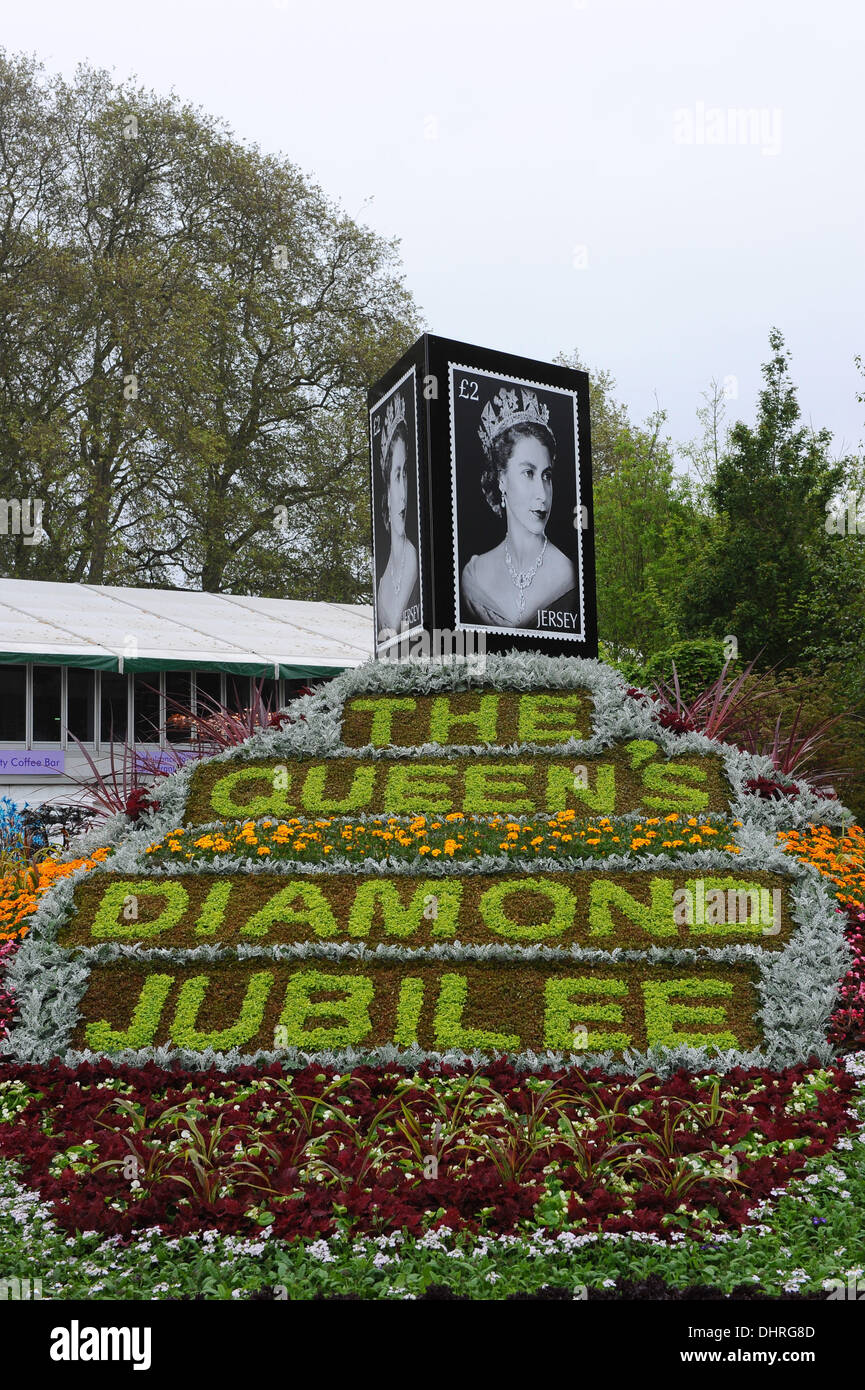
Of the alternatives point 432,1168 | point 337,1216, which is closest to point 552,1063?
point 432,1168

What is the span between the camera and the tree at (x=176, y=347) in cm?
2817

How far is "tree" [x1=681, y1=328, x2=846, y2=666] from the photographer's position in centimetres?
2050

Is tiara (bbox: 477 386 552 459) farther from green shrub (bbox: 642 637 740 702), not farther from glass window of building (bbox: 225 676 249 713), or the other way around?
glass window of building (bbox: 225 676 249 713)

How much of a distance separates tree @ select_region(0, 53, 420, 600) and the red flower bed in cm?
2343

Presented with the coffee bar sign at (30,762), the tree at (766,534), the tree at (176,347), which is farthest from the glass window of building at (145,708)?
the tree at (766,534)

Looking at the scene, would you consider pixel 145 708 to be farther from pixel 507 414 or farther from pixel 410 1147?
pixel 410 1147

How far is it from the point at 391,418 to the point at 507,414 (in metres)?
1.31

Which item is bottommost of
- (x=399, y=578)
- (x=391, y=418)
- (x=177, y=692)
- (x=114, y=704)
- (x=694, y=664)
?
(x=694, y=664)

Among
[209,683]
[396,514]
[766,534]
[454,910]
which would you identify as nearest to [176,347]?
[209,683]

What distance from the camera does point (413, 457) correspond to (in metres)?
11.2

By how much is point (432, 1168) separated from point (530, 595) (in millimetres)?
7291

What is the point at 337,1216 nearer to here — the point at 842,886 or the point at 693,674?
the point at 842,886

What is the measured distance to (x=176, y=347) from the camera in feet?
91.7

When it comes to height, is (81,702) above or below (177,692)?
below
